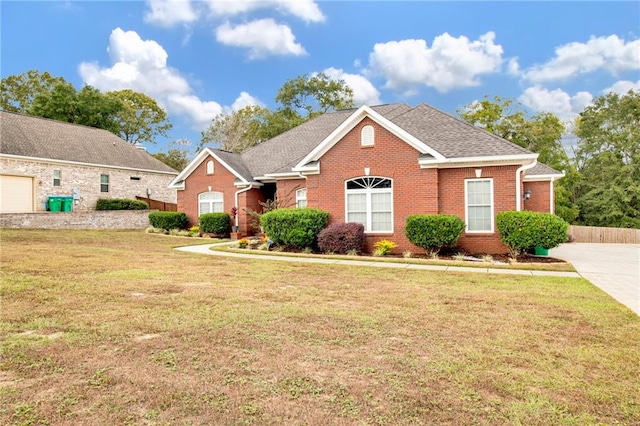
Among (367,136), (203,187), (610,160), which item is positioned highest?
(610,160)

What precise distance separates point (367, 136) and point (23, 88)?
44608mm

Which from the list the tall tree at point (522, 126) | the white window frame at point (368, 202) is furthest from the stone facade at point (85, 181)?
the tall tree at point (522, 126)

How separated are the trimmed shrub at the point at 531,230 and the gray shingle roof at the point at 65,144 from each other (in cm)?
2786

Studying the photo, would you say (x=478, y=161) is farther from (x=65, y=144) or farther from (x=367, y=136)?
(x=65, y=144)

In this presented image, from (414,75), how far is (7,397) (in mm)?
29743

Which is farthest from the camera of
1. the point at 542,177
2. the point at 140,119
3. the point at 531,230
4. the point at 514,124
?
the point at 140,119

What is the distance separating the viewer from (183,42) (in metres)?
28.3

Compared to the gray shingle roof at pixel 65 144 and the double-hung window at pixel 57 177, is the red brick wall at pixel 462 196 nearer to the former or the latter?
the double-hung window at pixel 57 177

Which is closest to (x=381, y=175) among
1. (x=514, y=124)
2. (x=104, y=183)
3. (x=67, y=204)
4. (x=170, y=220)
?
(x=170, y=220)

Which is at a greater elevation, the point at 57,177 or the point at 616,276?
the point at 57,177

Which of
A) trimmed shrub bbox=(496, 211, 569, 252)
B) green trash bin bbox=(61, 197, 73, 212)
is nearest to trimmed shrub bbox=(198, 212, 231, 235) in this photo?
green trash bin bbox=(61, 197, 73, 212)

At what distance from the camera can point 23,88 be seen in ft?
138

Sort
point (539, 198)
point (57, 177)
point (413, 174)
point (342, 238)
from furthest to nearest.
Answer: point (57, 177)
point (539, 198)
point (413, 174)
point (342, 238)

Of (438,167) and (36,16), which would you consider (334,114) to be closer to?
(438,167)
